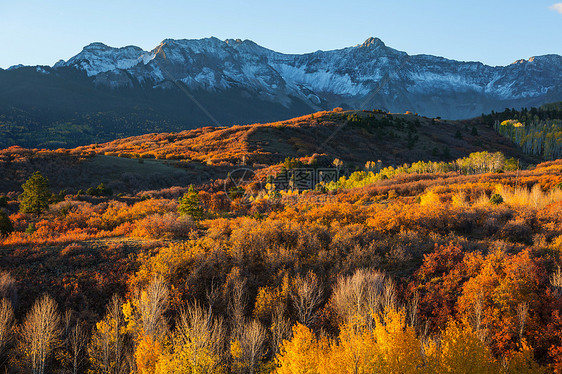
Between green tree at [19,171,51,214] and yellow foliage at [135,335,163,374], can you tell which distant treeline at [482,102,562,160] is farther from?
→ green tree at [19,171,51,214]

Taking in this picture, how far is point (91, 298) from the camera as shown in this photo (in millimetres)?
12078

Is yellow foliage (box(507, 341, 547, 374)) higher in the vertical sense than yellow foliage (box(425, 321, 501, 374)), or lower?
lower

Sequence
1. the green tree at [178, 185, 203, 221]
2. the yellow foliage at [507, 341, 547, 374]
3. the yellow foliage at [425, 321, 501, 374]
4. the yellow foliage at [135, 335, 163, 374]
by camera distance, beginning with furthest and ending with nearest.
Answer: the green tree at [178, 185, 203, 221], the yellow foliage at [135, 335, 163, 374], the yellow foliage at [507, 341, 547, 374], the yellow foliage at [425, 321, 501, 374]

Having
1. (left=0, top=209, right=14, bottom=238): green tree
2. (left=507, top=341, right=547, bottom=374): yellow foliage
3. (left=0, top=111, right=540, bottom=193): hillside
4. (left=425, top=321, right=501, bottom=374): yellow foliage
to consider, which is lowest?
(left=507, top=341, right=547, bottom=374): yellow foliage

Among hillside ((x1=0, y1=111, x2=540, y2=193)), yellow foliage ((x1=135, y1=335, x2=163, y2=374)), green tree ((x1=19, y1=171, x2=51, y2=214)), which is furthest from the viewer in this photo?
hillside ((x1=0, y1=111, x2=540, y2=193))

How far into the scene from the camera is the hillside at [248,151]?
38531 millimetres

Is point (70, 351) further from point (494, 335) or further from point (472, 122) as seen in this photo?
point (472, 122)

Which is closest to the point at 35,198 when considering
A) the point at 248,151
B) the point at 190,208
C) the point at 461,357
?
the point at 190,208

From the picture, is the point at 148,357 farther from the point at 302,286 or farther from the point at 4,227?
the point at 4,227

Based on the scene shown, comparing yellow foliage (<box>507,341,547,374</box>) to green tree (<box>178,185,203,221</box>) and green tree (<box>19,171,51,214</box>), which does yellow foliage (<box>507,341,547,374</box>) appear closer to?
green tree (<box>178,185,203,221</box>)

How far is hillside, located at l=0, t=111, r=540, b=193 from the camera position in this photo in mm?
38531

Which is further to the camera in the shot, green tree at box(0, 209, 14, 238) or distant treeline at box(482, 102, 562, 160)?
distant treeline at box(482, 102, 562, 160)

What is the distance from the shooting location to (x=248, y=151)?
5916cm

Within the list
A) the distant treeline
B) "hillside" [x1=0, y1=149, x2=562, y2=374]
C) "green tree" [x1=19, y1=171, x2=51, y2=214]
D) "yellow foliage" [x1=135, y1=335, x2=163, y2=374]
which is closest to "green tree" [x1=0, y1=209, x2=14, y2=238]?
"hillside" [x1=0, y1=149, x2=562, y2=374]
